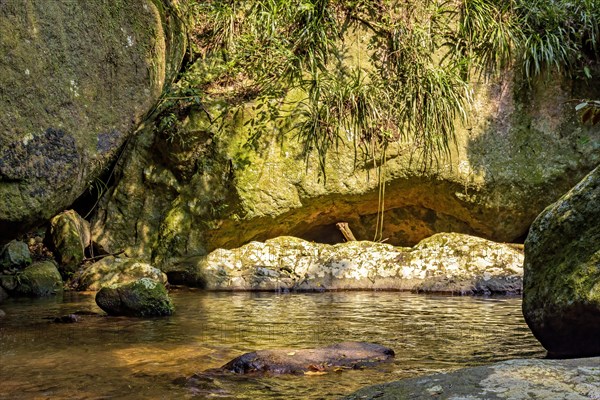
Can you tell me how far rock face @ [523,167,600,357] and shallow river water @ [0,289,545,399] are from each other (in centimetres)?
39

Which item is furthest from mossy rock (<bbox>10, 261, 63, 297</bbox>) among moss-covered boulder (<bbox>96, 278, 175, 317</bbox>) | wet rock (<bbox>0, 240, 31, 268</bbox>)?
moss-covered boulder (<bbox>96, 278, 175, 317</bbox>)

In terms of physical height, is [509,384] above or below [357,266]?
below

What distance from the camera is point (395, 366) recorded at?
3.37 meters

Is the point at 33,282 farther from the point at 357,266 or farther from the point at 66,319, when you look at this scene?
the point at 357,266

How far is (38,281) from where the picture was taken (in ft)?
22.8

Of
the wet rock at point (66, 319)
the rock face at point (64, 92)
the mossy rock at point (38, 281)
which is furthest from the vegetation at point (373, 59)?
the wet rock at point (66, 319)

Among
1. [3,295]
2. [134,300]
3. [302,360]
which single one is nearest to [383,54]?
[134,300]

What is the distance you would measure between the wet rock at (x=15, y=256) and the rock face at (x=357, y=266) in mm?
1676

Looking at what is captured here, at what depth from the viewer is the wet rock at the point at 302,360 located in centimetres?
325

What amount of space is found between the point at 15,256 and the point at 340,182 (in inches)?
163

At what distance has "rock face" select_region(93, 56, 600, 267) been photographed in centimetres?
811

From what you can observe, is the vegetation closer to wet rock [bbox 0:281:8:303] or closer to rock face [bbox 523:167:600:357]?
wet rock [bbox 0:281:8:303]

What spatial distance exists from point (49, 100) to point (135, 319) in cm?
188

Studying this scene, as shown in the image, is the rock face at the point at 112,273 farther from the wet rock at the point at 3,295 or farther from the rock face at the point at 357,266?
the wet rock at the point at 3,295
